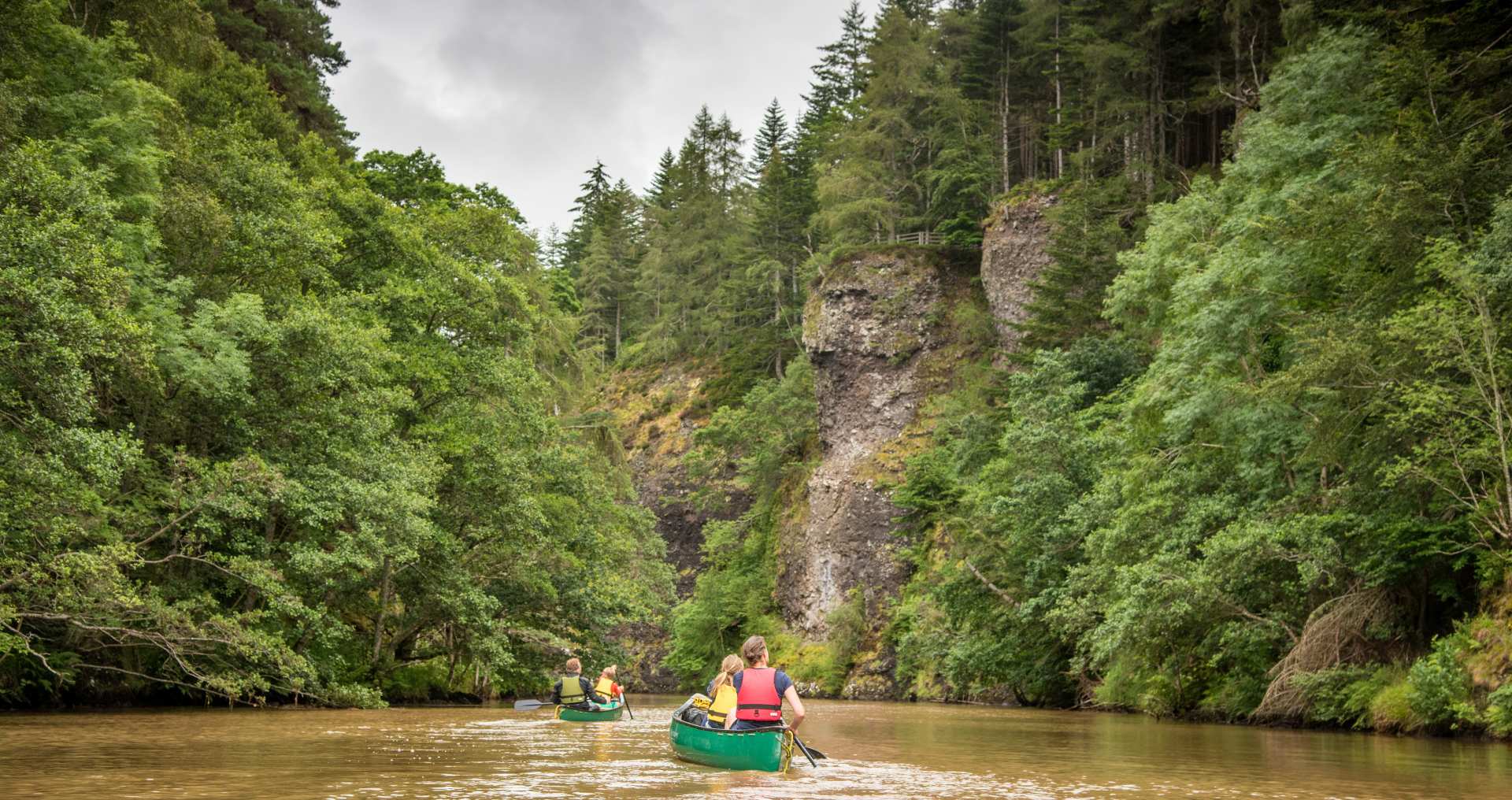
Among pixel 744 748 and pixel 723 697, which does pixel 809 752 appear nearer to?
pixel 744 748

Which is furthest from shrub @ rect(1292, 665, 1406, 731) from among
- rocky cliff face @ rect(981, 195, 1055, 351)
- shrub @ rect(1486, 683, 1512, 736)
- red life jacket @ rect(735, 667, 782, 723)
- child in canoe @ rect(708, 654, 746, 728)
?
rocky cliff face @ rect(981, 195, 1055, 351)

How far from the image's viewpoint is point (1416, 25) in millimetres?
23375

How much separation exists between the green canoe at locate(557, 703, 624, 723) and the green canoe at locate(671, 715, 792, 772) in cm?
1151

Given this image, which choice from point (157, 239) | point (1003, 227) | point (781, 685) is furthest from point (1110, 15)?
point (781, 685)

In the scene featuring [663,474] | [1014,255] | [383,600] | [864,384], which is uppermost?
[1014,255]

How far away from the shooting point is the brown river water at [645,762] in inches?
448

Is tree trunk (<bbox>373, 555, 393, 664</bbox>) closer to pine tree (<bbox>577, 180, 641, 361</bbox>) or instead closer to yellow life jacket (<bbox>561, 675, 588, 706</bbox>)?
yellow life jacket (<bbox>561, 675, 588, 706</bbox>)

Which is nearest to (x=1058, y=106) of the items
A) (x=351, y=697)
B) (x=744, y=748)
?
(x=351, y=697)

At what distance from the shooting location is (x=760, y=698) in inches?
542

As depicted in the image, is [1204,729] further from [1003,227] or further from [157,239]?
[1003,227]

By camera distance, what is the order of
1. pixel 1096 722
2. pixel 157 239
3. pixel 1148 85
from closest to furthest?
pixel 157 239, pixel 1096 722, pixel 1148 85

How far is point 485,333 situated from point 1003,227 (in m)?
27.0

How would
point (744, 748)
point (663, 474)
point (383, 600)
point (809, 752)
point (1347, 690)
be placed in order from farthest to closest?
point (663, 474) → point (383, 600) → point (1347, 690) → point (809, 752) → point (744, 748)

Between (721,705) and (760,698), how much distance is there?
1.50 metres
